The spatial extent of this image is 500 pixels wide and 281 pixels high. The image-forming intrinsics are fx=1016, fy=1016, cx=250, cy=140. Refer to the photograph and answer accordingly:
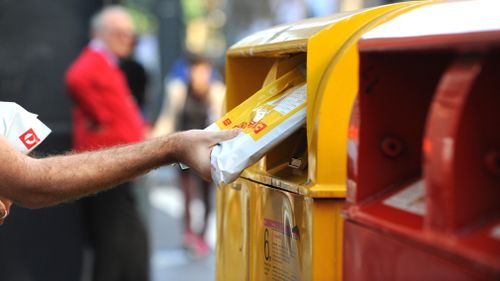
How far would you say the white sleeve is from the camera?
9.75ft

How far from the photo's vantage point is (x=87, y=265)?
7.08 metres

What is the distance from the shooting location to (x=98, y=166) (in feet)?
9.52

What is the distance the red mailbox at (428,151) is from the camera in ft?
6.50

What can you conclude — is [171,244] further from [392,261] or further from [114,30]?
[392,261]

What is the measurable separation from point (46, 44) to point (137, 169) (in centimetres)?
398

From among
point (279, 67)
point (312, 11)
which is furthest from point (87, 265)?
point (312, 11)

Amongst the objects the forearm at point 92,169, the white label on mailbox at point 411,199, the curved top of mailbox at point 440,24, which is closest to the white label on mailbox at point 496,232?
the white label on mailbox at point 411,199

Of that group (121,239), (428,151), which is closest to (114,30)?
(121,239)

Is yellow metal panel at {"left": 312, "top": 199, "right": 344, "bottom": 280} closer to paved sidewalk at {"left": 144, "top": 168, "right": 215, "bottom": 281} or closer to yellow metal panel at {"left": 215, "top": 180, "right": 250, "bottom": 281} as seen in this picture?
yellow metal panel at {"left": 215, "top": 180, "right": 250, "bottom": 281}

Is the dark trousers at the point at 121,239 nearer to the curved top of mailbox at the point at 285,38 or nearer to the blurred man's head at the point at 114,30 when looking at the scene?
the blurred man's head at the point at 114,30

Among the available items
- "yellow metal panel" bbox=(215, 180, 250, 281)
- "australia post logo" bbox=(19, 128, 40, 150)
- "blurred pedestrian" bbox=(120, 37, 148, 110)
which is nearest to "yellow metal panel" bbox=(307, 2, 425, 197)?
"yellow metal panel" bbox=(215, 180, 250, 281)

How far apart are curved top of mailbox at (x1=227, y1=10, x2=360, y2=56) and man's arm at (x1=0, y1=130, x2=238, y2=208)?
1.24 feet

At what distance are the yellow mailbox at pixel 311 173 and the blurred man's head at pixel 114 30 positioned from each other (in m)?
3.19

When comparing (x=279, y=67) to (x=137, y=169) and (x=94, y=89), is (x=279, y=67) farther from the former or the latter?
(x=94, y=89)
